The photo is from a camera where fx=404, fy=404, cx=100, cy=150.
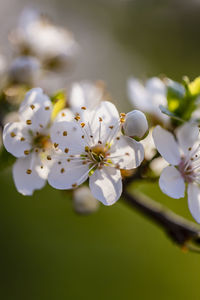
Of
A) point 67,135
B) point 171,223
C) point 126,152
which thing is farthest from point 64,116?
point 171,223

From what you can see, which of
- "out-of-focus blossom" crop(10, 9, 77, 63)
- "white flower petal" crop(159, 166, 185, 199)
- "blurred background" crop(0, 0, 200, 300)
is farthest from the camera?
"blurred background" crop(0, 0, 200, 300)

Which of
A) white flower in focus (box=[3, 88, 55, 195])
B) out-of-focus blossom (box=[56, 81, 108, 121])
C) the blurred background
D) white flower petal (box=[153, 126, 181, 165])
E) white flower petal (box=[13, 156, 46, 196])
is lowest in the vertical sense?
the blurred background

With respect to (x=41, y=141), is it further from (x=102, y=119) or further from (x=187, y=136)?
(x=187, y=136)

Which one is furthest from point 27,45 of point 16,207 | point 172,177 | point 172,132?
point 16,207

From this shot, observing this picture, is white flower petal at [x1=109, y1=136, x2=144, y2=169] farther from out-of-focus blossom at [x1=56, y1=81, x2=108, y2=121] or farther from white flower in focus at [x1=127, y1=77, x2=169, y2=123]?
white flower in focus at [x1=127, y1=77, x2=169, y2=123]

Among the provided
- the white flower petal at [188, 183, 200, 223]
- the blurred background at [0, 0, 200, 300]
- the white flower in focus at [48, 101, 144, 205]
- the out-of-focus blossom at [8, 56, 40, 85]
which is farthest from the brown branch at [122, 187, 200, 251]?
the blurred background at [0, 0, 200, 300]

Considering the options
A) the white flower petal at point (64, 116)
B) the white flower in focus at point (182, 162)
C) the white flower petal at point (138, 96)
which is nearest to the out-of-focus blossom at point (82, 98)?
the white flower petal at point (64, 116)

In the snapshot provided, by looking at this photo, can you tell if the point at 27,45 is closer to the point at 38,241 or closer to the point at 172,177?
the point at 172,177
